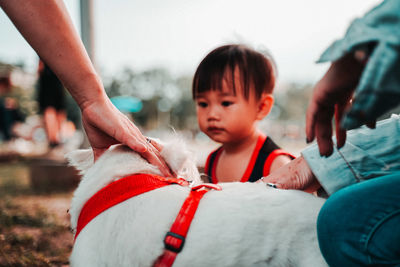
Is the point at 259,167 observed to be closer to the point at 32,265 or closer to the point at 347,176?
the point at 347,176

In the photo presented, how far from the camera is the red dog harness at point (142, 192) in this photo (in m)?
0.90

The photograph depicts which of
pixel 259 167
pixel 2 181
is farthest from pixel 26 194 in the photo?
pixel 259 167

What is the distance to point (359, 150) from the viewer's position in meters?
1.23

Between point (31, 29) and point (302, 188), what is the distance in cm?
124

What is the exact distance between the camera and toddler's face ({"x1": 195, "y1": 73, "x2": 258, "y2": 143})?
191 centimetres

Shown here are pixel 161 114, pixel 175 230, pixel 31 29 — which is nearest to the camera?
pixel 175 230

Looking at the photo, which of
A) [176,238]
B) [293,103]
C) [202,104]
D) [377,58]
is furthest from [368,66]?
[293,103]

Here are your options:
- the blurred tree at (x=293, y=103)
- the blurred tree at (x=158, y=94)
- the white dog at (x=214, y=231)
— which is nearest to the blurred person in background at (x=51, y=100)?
the white dog at (x=214, y=231)

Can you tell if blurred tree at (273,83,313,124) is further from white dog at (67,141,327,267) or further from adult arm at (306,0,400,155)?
adult arm at (306,0,400,155)

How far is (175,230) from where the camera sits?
91 centimetres

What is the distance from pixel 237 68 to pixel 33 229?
79.3 inches

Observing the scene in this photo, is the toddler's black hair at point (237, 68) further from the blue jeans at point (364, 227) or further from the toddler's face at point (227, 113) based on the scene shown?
the blue jeans at point (364, 227)

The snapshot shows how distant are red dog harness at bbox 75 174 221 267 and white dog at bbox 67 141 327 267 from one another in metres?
0.02

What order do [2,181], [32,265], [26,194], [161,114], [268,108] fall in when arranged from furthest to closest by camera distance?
[161,114], [2,181], [26,194], [268,108], [32,265]
